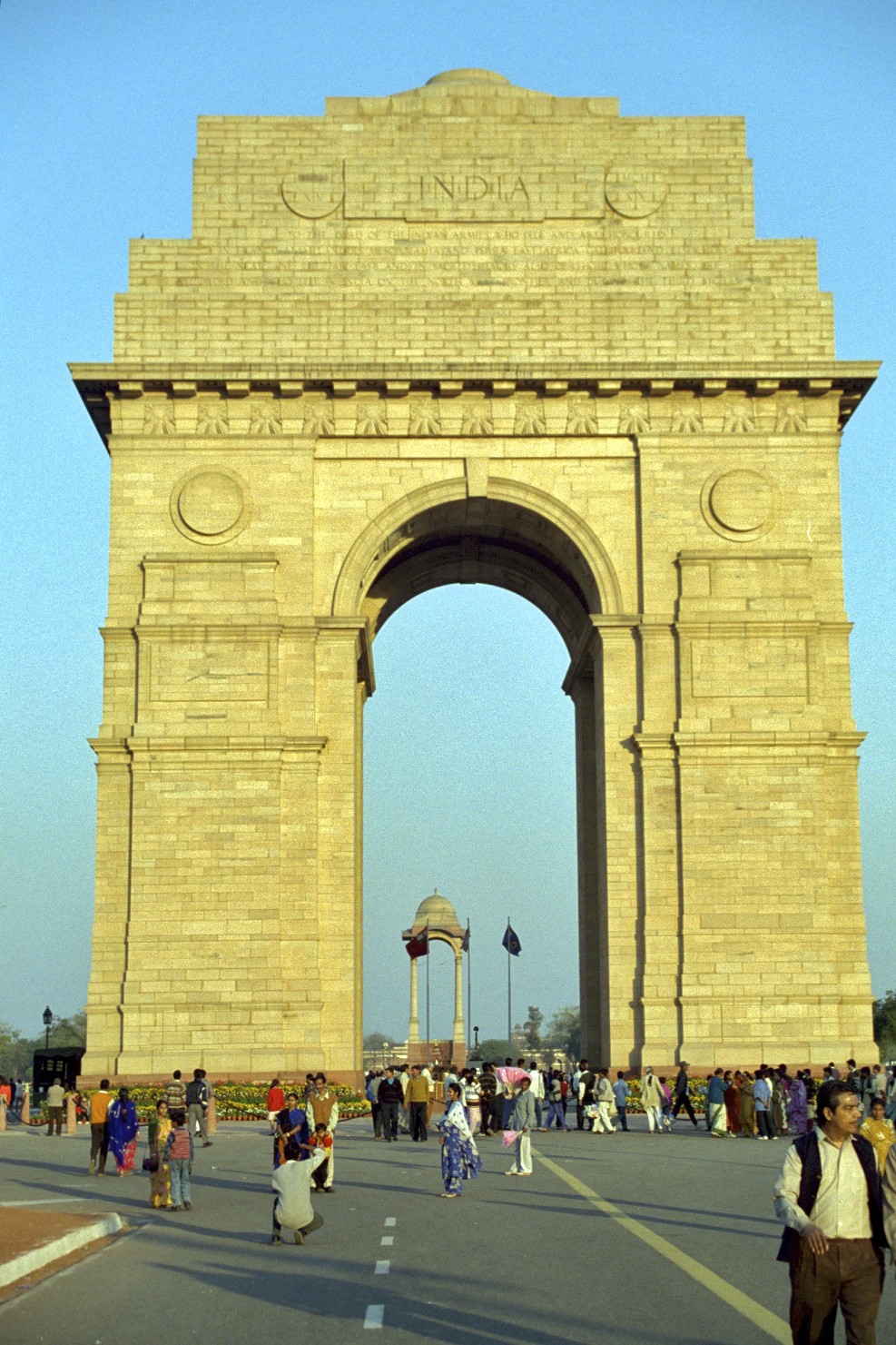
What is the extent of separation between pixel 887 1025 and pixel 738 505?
52976 mm

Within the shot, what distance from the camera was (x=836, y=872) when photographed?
1515 inches

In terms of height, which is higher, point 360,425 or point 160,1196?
point 360,425

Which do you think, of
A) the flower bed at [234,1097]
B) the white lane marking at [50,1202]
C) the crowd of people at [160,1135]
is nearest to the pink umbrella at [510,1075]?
the flower bed at [234,1097]

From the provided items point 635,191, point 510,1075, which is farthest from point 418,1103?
point 635,191

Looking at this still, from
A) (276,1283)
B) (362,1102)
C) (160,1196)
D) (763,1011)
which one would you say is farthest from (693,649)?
(276,1283)

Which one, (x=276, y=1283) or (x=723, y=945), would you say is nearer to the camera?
(x=276, y=1283)

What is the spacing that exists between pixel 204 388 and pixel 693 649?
40.5 feet

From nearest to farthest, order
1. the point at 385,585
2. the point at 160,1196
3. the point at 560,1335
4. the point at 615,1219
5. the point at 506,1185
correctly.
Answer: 1. the point at 560,1335
2. the point at 615,1219
3. the point at 160,1196
4. the point at 506,1185
5. the point at 385,585

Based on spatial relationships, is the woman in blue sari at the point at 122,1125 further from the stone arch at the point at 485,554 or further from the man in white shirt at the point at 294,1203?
the stone arch at the point at 485,554

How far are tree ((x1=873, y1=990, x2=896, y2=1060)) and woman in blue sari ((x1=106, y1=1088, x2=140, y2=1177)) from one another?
207ft

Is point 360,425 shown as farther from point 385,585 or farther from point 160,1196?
point 160,1196

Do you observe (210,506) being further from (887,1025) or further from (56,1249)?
(887,1025)

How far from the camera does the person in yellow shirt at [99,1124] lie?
24562 mm

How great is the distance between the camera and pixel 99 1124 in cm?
2466
